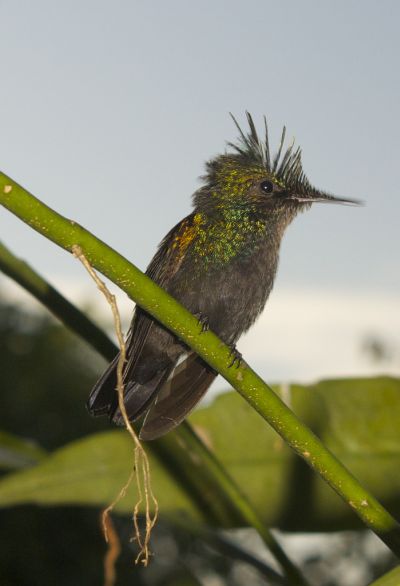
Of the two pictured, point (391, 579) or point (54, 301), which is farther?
point (54, 301)

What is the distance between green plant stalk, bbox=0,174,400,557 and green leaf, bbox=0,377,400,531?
76 centimetres

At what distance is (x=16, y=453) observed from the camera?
6.03 feet

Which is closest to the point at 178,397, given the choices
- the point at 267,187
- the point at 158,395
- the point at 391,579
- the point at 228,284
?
the point at 158,395

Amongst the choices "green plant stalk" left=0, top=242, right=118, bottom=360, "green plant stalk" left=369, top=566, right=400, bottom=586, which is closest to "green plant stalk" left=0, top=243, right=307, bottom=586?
"green plant stalk" left=0, top=242, right=118, bottom=360

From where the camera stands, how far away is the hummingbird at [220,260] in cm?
192

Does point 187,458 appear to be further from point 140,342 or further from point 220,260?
point 220,260

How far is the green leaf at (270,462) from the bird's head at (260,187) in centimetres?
49

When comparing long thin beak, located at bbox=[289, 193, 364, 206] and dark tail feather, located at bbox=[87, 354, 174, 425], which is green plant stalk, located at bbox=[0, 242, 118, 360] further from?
long thin beak, located at bbox=[289, 193, 364, 206]

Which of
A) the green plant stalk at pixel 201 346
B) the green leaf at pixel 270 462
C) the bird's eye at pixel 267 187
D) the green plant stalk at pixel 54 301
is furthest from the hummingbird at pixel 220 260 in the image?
the green plant stalk at pixel 201 346

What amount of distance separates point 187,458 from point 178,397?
0.14m

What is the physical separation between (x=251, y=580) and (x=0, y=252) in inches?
59.5

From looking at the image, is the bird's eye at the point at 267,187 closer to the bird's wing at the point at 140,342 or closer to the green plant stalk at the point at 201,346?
the bird's wing at the point at 140,342

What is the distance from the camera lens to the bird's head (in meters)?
2.13

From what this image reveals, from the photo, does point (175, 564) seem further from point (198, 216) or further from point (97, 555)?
point (198, 216)
